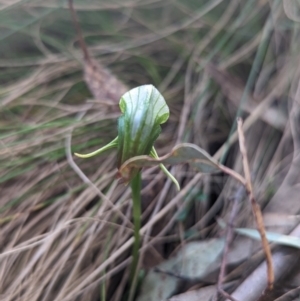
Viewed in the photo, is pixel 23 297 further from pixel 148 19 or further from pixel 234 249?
pixel 148 19

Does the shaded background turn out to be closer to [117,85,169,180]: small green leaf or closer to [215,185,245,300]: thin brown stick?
[215,185,245,300]: thin brown stick

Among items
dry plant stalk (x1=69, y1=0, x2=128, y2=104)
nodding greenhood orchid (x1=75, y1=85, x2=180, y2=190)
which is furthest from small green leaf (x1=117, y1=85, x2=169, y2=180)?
dry plant stalk (x1=69, y1=0, x2=128, y2=104)

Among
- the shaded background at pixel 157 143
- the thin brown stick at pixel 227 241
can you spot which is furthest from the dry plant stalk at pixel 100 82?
the thin brown stick at pixel 227 241

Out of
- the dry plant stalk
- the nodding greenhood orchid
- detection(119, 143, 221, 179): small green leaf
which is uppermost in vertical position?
the nodding greenhood orchid

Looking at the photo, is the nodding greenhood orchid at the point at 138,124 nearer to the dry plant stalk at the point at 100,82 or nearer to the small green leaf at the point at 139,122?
the small green leaf at the point at 139,122

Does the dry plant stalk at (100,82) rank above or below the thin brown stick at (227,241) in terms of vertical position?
above

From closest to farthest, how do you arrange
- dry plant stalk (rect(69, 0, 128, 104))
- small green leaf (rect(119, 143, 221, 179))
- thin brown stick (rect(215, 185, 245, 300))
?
1. small green leaf (rect(119, 143, 221, 179))
2. thin brown stick (rect(215, 185, 245, 300))
3. dry plant stalk (rect(69, 0, 128, 104))

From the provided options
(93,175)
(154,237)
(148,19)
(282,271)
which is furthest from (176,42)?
(282,271)
